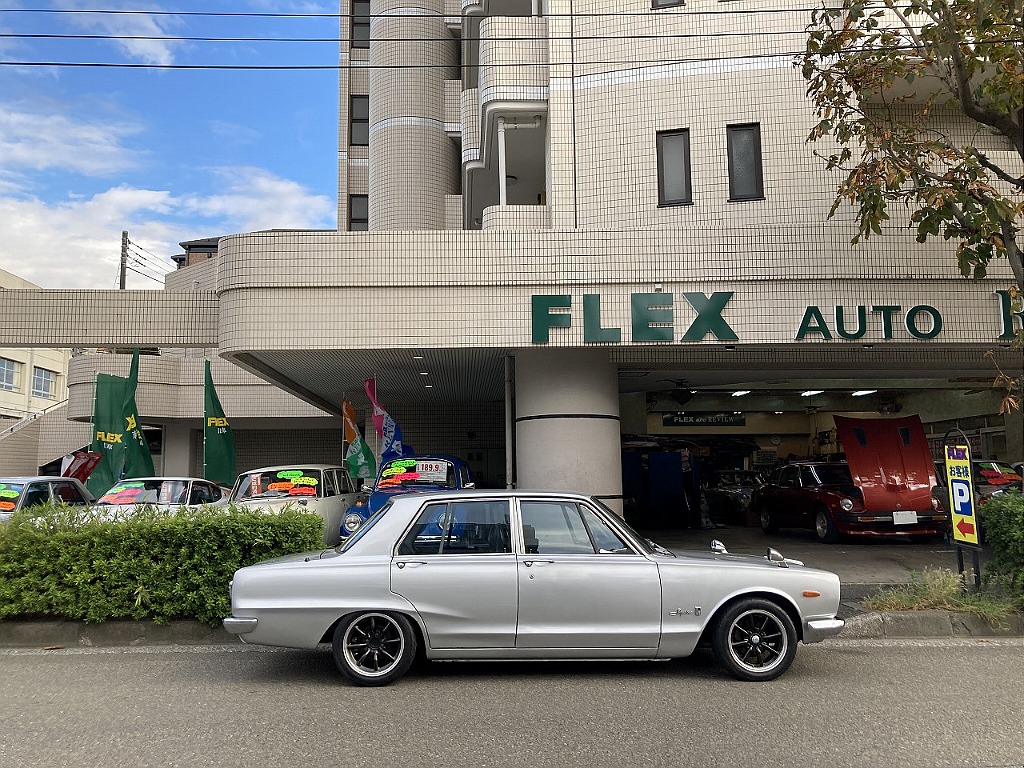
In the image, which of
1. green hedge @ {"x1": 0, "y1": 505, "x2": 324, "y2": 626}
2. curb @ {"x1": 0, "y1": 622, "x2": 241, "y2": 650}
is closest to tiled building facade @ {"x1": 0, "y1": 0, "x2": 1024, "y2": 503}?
green hedge @ {"x1": 0, "y1": 505, "x2": 324, "y2": 626}

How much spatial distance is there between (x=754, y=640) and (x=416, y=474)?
27.3 feet

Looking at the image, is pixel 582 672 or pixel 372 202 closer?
pixel 582 672

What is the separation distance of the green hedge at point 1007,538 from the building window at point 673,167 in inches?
241

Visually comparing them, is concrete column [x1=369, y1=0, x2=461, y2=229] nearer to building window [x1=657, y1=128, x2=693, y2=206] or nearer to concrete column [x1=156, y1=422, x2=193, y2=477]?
concrete column [x1=156, y1=422, x2=193, y2=477]

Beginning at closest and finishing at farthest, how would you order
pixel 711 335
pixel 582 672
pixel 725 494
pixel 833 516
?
pixel 582 672
pixel 711 335
pixel 833 516
pixel 725 494

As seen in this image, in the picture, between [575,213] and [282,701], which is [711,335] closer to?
[575,213]

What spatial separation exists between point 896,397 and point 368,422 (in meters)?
13.4

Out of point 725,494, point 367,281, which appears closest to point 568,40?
point 367,281

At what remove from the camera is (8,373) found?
165 feet

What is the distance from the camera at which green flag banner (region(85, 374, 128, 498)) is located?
15.2 metres

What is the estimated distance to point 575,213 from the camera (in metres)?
12.8

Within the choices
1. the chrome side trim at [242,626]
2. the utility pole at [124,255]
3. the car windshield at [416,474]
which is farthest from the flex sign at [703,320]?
the utility pole at [124,255]

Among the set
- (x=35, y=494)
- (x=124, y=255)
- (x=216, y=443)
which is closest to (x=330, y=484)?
(x=216, y=443)

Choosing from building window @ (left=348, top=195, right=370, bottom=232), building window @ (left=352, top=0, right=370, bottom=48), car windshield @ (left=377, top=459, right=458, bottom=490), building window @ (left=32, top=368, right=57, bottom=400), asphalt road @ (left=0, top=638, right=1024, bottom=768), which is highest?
building window @ (left=352, top=0, right=370, bottom=48)
